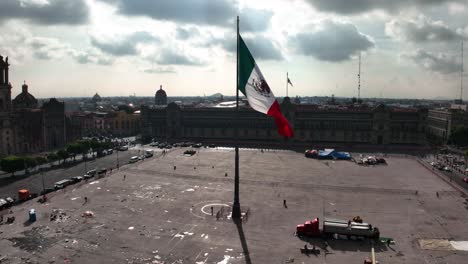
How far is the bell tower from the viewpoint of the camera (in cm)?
8306

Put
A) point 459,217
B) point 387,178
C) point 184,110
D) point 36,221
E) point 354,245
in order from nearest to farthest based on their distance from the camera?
point 354,245 → point 36,221 → point 459,217 → point 387,178 → point 184,110

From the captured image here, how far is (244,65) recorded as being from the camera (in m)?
39.2

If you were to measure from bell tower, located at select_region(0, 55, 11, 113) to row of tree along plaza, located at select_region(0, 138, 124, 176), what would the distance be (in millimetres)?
12540

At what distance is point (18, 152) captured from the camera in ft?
298

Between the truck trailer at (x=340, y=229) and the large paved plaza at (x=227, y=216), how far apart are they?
927 millimetres

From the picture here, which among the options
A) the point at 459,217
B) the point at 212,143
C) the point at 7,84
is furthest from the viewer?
the point at 212,143

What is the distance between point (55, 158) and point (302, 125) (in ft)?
226

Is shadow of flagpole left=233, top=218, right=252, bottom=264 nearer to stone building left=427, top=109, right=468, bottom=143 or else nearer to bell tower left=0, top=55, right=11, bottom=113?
bell tower left=0, top=55, right=11, bottom=113

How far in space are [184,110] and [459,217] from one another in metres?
94.4

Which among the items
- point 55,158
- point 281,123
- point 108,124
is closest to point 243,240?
point 281,123

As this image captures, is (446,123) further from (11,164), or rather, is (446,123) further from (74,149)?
(11,164)

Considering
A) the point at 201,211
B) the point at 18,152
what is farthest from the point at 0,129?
the point at 201,211

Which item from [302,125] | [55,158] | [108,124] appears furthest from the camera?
[108,124]

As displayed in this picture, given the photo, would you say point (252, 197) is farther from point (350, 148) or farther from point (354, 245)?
point (350, 148)
